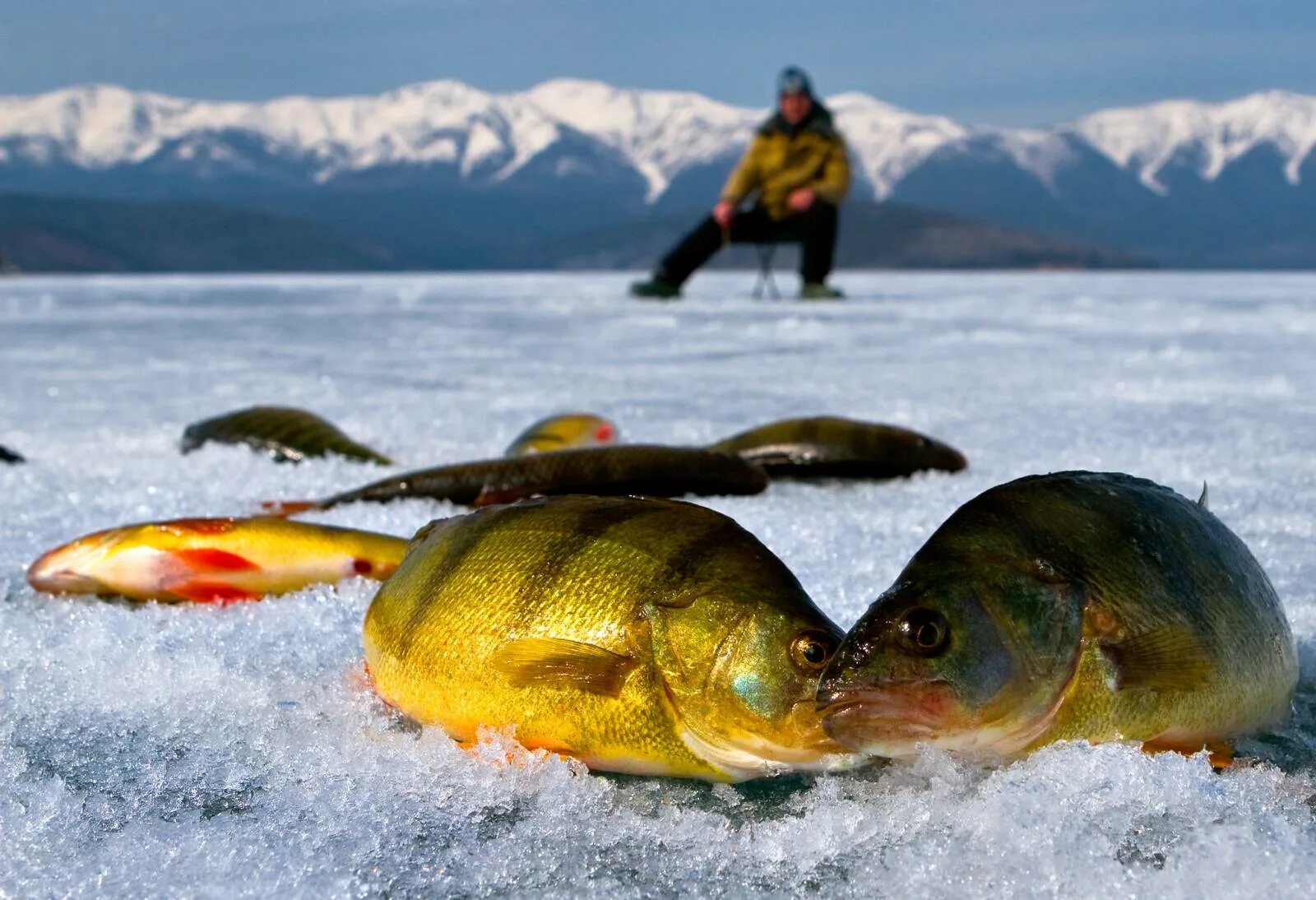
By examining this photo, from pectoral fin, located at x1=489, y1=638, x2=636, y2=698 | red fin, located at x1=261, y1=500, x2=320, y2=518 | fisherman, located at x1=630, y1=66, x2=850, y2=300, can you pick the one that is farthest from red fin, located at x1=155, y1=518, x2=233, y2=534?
fisherman, located at x1=630, y1=66, x2=850, y2=300

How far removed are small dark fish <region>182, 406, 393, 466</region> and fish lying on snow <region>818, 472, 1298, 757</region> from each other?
2.84m

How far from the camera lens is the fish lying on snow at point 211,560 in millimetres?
2465

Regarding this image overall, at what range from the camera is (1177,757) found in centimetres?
144

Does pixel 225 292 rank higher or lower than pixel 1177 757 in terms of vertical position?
lower

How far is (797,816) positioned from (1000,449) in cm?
293

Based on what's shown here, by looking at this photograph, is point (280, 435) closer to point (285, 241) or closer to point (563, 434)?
point (563, 434)

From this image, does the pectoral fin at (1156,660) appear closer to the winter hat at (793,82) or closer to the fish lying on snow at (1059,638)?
the fish lying on snow at (1059,638)

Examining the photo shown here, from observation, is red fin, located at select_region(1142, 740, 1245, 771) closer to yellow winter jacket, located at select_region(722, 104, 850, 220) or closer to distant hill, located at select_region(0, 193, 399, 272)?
yellow winter jacket, located at select_region(722, 104, 850, 220)

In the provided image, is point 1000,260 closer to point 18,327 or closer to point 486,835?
point 18,327

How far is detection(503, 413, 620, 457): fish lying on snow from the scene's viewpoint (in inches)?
159

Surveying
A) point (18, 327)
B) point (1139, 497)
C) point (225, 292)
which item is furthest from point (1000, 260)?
point (1139, 497)

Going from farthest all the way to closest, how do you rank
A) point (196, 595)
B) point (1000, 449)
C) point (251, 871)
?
point (1000, 449) < point (196, 595) < point (251, 871)

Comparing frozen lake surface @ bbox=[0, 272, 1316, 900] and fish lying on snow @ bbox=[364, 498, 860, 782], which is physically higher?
fish lying on snow @ bbox=[364, 498, 860, 782]

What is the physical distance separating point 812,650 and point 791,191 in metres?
13.3
